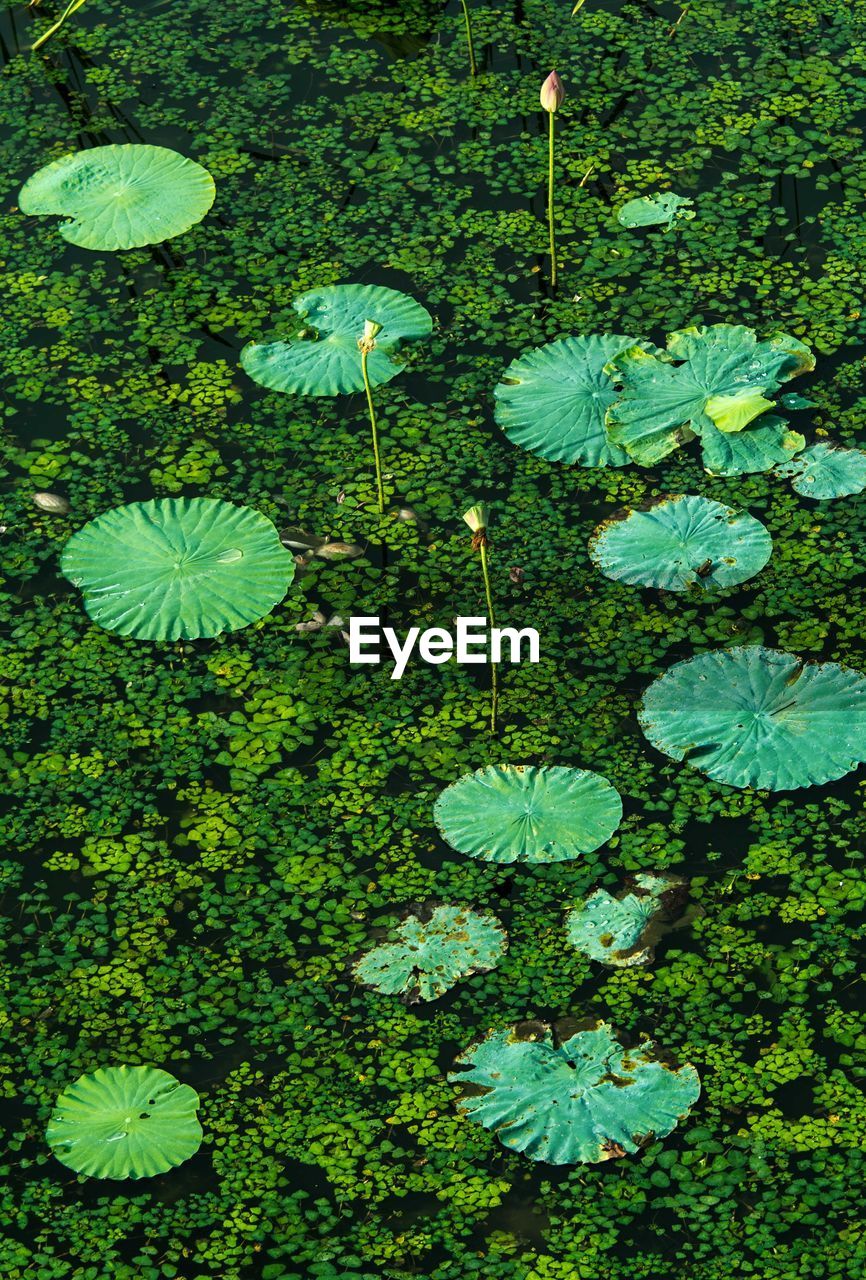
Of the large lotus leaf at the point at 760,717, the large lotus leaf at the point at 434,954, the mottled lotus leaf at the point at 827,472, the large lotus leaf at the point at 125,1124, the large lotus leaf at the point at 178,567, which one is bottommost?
the large lotus leaf at the point at 125,1124

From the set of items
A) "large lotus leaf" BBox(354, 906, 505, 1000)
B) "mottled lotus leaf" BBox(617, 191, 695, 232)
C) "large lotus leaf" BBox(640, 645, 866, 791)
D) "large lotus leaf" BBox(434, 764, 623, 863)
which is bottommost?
"large lotus leaf" BBox(354, 906, 505, 1000)

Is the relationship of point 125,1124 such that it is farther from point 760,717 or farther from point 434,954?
point 760,717

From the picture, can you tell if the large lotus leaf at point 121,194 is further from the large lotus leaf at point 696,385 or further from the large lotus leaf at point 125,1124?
the large lotus leaf at point 125,1124

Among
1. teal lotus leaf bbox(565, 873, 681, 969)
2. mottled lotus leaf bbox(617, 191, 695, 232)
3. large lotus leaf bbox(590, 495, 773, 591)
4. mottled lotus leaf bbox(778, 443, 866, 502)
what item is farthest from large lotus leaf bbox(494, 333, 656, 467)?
teal lotus leaf bbox(565, 873, 681, 969)

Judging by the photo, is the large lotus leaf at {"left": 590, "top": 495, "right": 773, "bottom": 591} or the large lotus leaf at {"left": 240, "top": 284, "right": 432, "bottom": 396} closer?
the large lotus leaf at {"left": 590, "top": 495, "right": 773, "bottom": 591}

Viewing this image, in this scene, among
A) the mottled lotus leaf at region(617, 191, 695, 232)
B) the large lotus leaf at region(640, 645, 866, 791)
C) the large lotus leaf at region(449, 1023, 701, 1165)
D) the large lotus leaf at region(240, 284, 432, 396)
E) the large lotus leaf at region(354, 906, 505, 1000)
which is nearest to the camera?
the large lotus leaf at region(449, 1023, 701, 1165)

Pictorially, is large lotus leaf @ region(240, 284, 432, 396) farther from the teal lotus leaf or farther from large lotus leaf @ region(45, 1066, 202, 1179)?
large lotus leaf @ region(45, 1066, 202, 1179)

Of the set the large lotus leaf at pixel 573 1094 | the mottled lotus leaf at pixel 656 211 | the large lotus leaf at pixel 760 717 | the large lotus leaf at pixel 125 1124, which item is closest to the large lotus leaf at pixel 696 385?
the mottled lotus leaf at pixel 656 211

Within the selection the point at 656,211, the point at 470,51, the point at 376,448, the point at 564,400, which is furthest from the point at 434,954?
the point at 470,51
